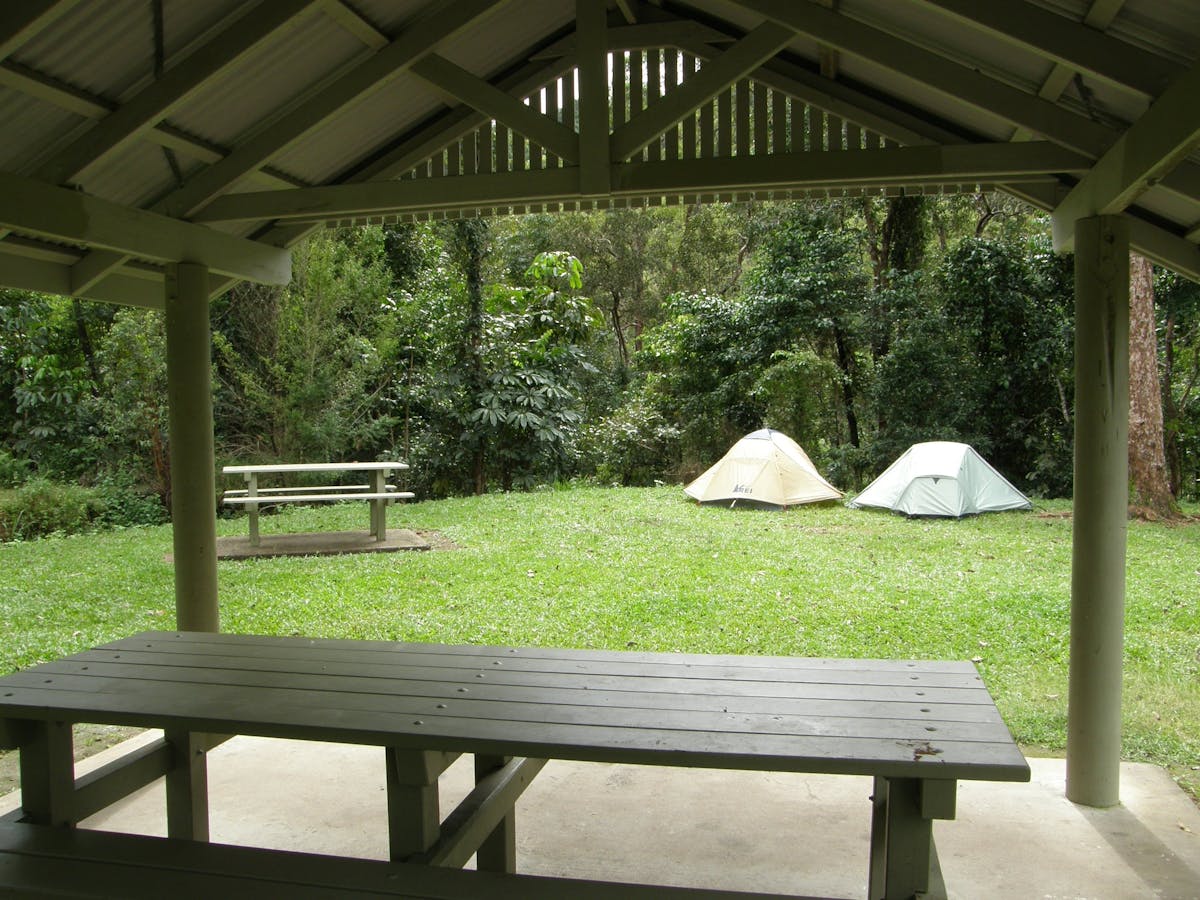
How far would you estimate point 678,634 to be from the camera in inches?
251

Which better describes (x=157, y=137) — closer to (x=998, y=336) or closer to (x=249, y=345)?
(x=249, y=345)

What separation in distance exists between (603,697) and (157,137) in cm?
281

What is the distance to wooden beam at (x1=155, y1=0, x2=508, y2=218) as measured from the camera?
3.45 metres

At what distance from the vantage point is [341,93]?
3.54 m

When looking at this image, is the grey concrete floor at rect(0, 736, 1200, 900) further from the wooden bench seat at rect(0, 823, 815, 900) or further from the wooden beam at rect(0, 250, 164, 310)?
the wooden beam at rect(0, 250, 164, 310)

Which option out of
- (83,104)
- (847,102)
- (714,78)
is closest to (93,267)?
(83,104)

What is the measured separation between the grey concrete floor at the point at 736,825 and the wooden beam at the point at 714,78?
2.71 meters

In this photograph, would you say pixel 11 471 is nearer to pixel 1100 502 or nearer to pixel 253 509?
pixel 253 509

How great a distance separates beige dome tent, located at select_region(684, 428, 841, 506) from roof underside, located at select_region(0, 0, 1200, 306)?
328 inches

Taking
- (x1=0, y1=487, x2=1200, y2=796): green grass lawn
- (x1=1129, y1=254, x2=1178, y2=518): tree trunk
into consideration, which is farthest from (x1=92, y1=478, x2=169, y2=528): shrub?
(x1=1129, y1=254, x2=1178, y2=518): tree trunk

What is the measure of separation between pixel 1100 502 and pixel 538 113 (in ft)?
9.05

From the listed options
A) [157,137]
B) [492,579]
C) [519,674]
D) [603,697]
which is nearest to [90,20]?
Result: [157,137]

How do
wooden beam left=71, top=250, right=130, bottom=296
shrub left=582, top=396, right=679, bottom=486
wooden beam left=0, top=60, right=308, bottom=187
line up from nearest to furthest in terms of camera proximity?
wooden beam left=0, top=60, right=308, bottom=187
wooden beam left=71, top=250, right=130, bottom=296
shrub left=582, top=396, right=679, bottom=486

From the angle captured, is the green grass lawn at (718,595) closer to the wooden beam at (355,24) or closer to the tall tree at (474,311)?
the tall tree at (474,311)
